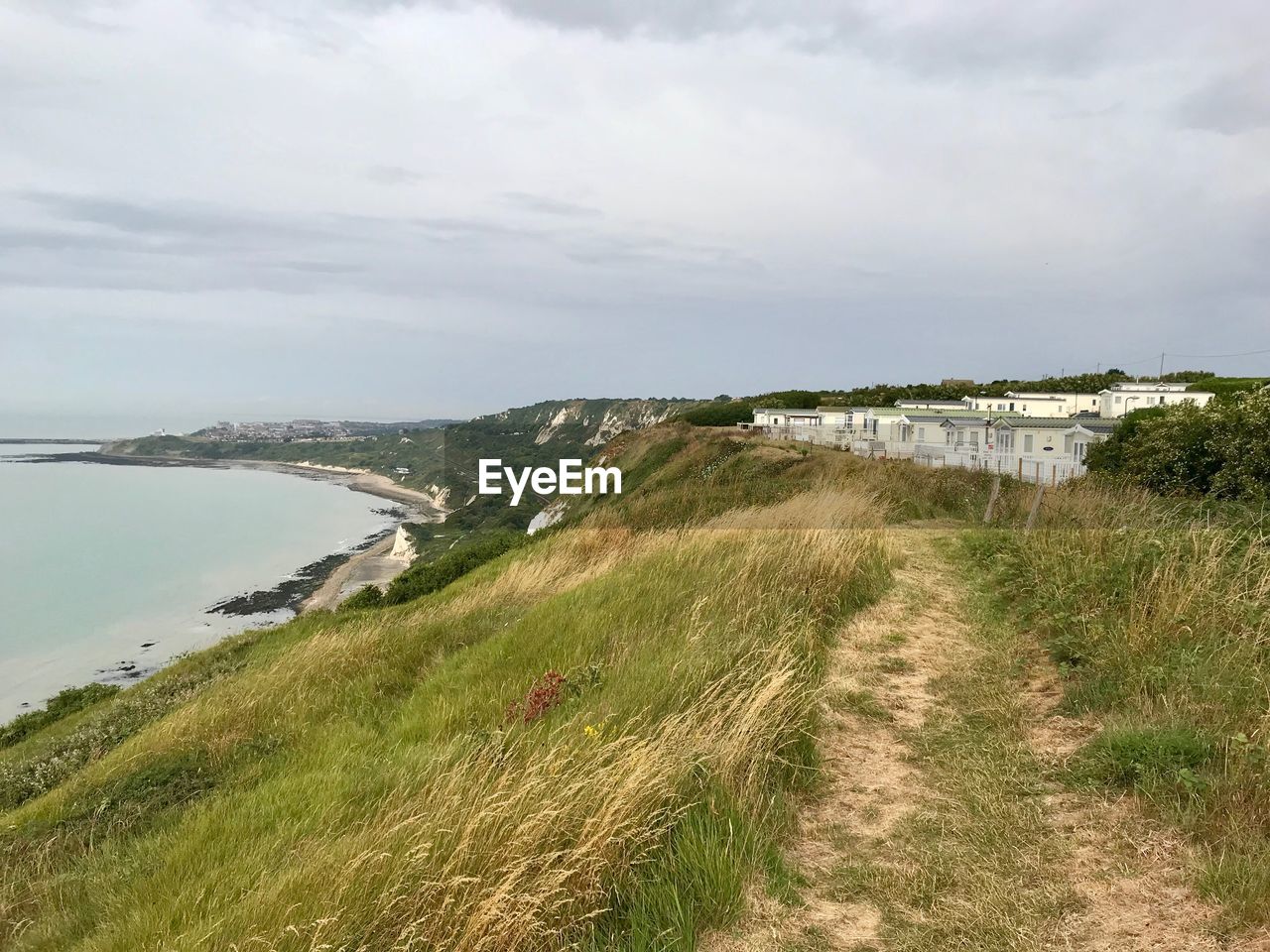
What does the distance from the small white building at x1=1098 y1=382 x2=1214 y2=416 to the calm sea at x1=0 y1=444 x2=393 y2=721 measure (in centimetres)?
6458

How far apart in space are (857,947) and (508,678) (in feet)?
12.9

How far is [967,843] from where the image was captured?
12.2ft

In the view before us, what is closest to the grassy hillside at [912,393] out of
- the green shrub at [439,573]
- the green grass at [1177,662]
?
the green shrub at [439,573]

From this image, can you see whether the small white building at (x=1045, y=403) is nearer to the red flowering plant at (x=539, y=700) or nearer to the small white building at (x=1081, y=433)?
the small white building at (x=1081, y=433)

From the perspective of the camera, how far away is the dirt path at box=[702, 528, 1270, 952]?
3096mm

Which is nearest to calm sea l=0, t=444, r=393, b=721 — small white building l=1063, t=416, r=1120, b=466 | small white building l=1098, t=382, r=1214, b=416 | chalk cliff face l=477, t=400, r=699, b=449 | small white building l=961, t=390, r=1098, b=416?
chalk cliff face l=477, t=400, r=699, b=449

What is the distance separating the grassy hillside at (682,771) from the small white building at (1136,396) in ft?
173

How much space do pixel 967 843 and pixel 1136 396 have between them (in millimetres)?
61451

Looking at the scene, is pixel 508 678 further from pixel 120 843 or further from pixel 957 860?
pixel 957 860

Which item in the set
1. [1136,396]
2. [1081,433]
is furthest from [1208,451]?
[1136,396]

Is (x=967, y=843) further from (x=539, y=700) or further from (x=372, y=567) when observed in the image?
(x=372, y=567)

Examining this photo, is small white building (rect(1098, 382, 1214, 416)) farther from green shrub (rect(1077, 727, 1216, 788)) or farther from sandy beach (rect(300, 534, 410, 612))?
sandy beach (rect(300, 534, 410, 612))

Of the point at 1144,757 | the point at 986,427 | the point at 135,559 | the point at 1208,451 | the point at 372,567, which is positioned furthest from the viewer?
the point at 135,559

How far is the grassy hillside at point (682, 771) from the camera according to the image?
320 cm
